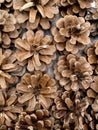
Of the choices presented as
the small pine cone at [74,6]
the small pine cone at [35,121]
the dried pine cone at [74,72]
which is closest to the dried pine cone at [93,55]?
the dried pine cone at [74,72]

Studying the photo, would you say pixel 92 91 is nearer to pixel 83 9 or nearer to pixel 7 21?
pixel 83 9

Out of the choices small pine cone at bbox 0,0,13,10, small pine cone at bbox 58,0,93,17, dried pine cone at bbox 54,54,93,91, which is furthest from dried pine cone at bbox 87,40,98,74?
small pine cone at bbox 0,0,13,10

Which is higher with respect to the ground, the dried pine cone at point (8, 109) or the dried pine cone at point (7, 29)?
the dried pine cone at point (7, 29)

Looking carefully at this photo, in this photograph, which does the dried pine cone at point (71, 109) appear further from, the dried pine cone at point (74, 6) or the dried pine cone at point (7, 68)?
the dried pine cone at point (74, 6)

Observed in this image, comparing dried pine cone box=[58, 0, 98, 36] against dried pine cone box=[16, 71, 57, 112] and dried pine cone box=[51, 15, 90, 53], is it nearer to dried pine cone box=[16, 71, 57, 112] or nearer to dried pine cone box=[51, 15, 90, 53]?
dried pine cone box=[51, 15, 90, 53]

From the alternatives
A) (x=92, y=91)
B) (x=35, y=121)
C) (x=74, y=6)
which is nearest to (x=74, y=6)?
(x=74, y=6)

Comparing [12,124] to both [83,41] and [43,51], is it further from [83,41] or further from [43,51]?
[83,41]

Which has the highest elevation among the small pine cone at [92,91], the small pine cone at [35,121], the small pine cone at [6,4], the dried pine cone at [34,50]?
the small pine cone at [6,4]
